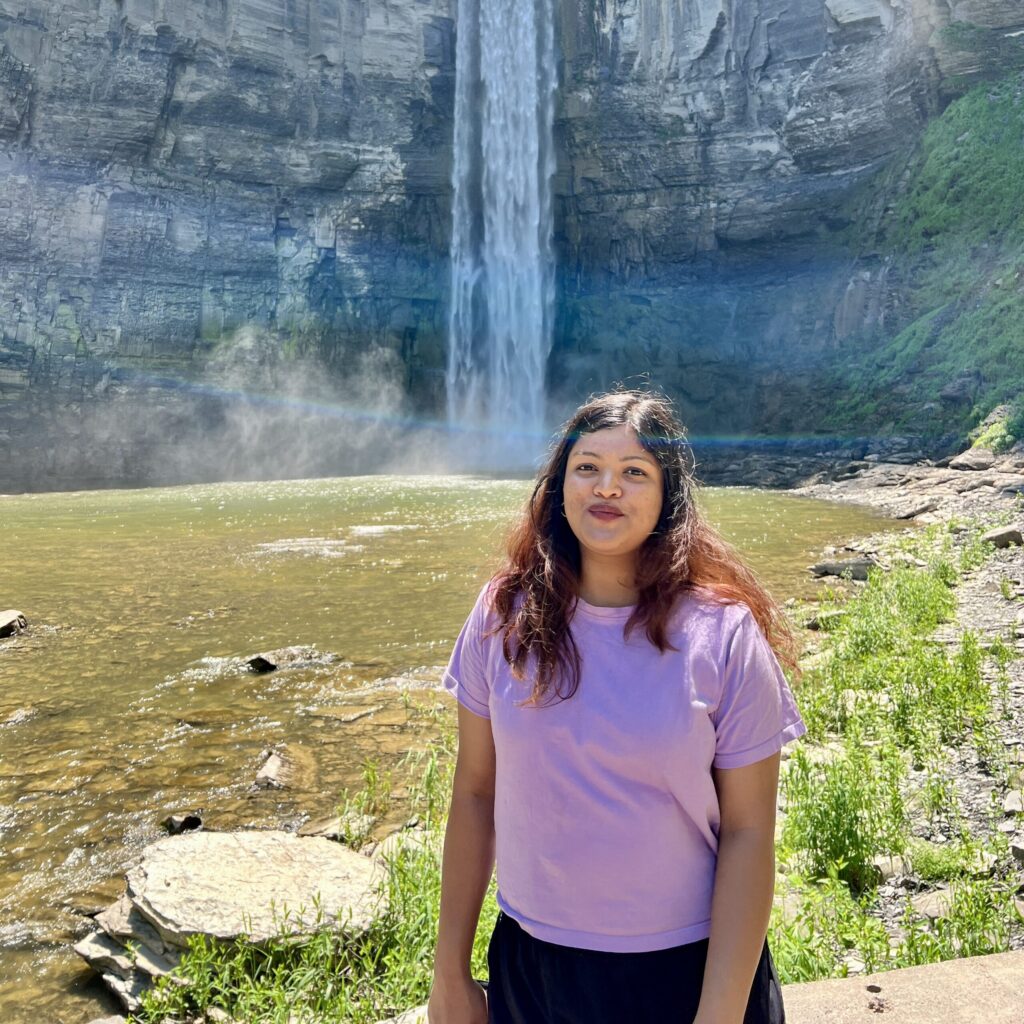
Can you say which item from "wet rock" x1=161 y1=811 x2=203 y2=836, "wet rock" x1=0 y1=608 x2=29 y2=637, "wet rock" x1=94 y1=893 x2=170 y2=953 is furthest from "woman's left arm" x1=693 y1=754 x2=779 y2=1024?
"wet rock" x1=0 y1=608 x2=29 y2=637

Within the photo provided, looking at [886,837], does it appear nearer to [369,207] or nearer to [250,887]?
[250,887]

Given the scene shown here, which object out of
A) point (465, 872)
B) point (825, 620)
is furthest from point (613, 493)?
point (825, 620)

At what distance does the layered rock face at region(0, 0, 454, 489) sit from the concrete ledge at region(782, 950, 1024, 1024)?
38.5 m

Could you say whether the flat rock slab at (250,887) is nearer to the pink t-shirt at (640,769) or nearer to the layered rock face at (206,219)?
the pink t-shirt at (640,769)

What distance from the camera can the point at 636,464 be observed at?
1834 millimetres

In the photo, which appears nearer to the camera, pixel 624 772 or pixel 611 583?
pixel 624 772

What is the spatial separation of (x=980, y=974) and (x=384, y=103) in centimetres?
4601

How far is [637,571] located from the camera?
1808mm

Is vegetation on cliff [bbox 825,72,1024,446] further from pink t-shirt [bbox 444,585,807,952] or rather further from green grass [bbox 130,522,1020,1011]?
pink t-shirt [bbox 444,585,807,952]

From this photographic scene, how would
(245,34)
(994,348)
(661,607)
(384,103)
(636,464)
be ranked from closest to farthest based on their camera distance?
(661,607), (636,464), (994,348), (245,34), (384,103)

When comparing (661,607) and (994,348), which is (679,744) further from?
(994,348)

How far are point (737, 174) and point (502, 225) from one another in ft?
40.2

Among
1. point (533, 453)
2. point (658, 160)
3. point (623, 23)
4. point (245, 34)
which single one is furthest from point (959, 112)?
point (245, 34)

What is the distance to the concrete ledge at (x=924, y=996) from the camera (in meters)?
2.07
